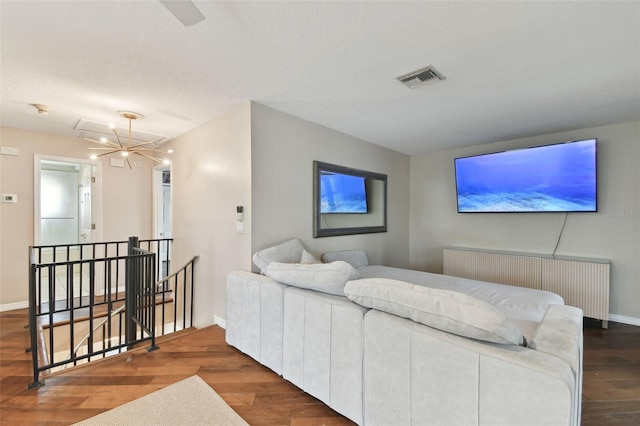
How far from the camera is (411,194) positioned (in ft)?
17.1

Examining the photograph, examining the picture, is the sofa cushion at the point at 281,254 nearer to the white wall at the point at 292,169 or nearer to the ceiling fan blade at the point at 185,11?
the white wall at the point at 292,169

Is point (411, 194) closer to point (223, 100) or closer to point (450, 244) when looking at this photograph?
point (450, 244)

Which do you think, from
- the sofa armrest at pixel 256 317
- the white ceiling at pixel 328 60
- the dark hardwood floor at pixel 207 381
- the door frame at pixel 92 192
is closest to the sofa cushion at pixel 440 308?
the sofa armrest at pixel 256 317

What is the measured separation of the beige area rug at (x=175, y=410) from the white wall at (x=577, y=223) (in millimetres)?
4158

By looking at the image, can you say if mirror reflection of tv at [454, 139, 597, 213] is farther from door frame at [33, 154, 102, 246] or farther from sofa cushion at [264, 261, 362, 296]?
door frame at [33, 154, 102, 246]

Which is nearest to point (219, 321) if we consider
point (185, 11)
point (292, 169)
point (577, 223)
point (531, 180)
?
point (292, 169)

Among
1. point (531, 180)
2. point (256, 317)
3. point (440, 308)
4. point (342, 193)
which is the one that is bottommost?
point (256, 317)

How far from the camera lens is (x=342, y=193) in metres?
3.80

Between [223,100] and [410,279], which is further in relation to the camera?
[410,279]

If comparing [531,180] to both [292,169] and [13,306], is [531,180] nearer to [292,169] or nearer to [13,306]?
[292,169]

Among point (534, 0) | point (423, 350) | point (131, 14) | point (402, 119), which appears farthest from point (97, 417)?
point (402, 119)

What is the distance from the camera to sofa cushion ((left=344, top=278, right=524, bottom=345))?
1115 mm

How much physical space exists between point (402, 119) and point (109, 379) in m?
3.66

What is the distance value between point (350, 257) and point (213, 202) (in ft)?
6.11
